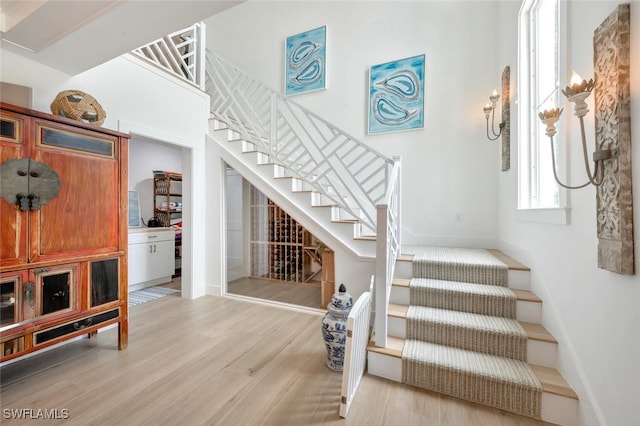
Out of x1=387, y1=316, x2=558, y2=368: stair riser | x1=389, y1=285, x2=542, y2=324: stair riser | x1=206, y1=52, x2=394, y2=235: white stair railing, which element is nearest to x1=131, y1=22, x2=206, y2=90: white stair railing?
x1=206, y1=52, x2=394, y2=235: white stair railing

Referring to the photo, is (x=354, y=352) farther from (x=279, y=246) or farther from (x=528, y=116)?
(x=279, y=246)

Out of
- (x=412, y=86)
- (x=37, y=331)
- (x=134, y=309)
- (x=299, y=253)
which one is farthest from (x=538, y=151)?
(x=134, y=309)

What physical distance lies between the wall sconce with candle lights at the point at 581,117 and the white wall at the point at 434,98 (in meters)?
2.20

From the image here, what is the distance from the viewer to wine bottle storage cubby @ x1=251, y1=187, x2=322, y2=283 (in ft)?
13.6

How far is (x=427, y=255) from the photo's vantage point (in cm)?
268

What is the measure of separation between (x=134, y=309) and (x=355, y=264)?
2.65 meters

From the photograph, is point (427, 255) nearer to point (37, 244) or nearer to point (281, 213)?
point (281, 213)

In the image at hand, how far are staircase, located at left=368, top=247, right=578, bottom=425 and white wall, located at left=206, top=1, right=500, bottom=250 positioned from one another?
113 cm

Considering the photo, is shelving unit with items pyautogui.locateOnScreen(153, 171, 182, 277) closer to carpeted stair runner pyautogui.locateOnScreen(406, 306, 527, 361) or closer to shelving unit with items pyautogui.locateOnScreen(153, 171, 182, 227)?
shelving unit with items pyautogui.locateOnScreen(153, 171, 182, 227)

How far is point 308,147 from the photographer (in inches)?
162

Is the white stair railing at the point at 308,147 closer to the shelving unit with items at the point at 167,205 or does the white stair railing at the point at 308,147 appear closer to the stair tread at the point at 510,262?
the stair tread at the point at 510,262

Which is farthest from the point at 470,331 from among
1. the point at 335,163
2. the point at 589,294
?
the point at 335,163

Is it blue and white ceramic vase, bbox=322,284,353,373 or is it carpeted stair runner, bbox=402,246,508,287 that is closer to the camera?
blue and white ceramic vase, bbox=322,284,353,373

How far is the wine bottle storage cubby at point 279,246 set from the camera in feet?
13.6
